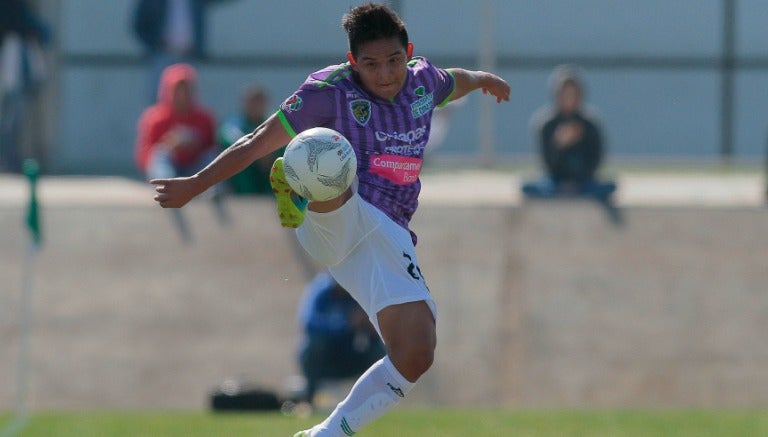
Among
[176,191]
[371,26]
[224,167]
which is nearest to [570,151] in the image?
[371,26]

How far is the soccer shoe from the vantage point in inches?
261

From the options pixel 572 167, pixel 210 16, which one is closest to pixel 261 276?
pixel 572 167

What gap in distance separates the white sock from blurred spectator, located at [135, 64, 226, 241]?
7.16m

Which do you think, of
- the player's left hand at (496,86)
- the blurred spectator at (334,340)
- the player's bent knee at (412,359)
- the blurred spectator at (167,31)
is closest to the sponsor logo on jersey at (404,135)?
the player's left hand at (496,86)

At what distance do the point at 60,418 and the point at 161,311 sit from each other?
136 cm

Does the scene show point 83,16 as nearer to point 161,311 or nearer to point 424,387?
point 161,311

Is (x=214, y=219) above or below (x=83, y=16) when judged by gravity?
below

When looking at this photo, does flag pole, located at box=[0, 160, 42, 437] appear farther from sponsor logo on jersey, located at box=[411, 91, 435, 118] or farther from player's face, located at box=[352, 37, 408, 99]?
player's face, located at box=[352, 37, 408, 99]

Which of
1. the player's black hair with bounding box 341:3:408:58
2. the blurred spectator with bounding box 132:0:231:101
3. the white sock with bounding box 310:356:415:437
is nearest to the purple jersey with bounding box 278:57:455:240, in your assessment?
the player's black hair with bounding box 341:3:408:58

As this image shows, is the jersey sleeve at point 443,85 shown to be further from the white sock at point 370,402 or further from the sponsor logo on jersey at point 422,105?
the white sock at point 370,402

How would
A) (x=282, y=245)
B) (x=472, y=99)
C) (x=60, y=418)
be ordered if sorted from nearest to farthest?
1. (x=60, y=418)
2. (x=282, y=245)
3. (x=472, y=99)

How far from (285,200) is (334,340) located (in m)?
6.77

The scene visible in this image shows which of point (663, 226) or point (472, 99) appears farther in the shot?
point (472, 99)

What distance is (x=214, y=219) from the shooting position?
14.1 meters
